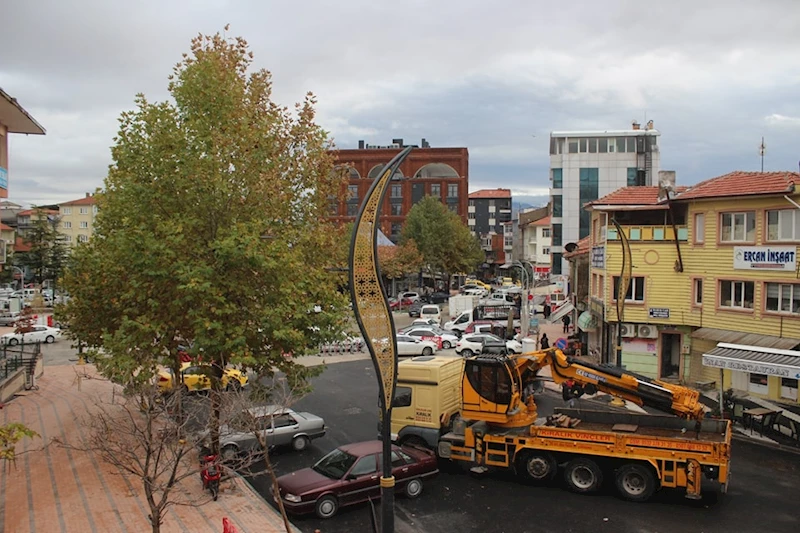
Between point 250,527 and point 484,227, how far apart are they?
116m

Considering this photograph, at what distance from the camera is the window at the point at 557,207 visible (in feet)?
224

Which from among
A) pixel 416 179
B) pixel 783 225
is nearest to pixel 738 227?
pixel 783 225

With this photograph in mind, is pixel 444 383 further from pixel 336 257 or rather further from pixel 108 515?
pixel 108 515

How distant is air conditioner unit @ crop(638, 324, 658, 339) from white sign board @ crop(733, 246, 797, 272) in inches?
178

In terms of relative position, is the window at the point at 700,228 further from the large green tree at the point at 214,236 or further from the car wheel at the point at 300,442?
the car wheel at the point at 300,442

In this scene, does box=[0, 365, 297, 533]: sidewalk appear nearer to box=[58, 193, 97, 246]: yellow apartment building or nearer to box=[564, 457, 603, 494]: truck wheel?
box=[564, 457, 603, 494]: truck wheel

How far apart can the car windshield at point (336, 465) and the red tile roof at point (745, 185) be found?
59.7 feet

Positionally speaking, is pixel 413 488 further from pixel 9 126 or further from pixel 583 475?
pixel 9 126

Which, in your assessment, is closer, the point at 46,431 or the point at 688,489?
the point at 688,489

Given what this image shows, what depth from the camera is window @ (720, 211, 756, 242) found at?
81.3 ft

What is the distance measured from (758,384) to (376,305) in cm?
1694

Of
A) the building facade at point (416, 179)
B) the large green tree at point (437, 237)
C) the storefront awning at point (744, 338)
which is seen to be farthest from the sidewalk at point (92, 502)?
the building facade at point (416, 179)

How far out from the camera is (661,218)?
28.7m

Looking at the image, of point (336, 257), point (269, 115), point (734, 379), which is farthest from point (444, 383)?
point (734, 379)
